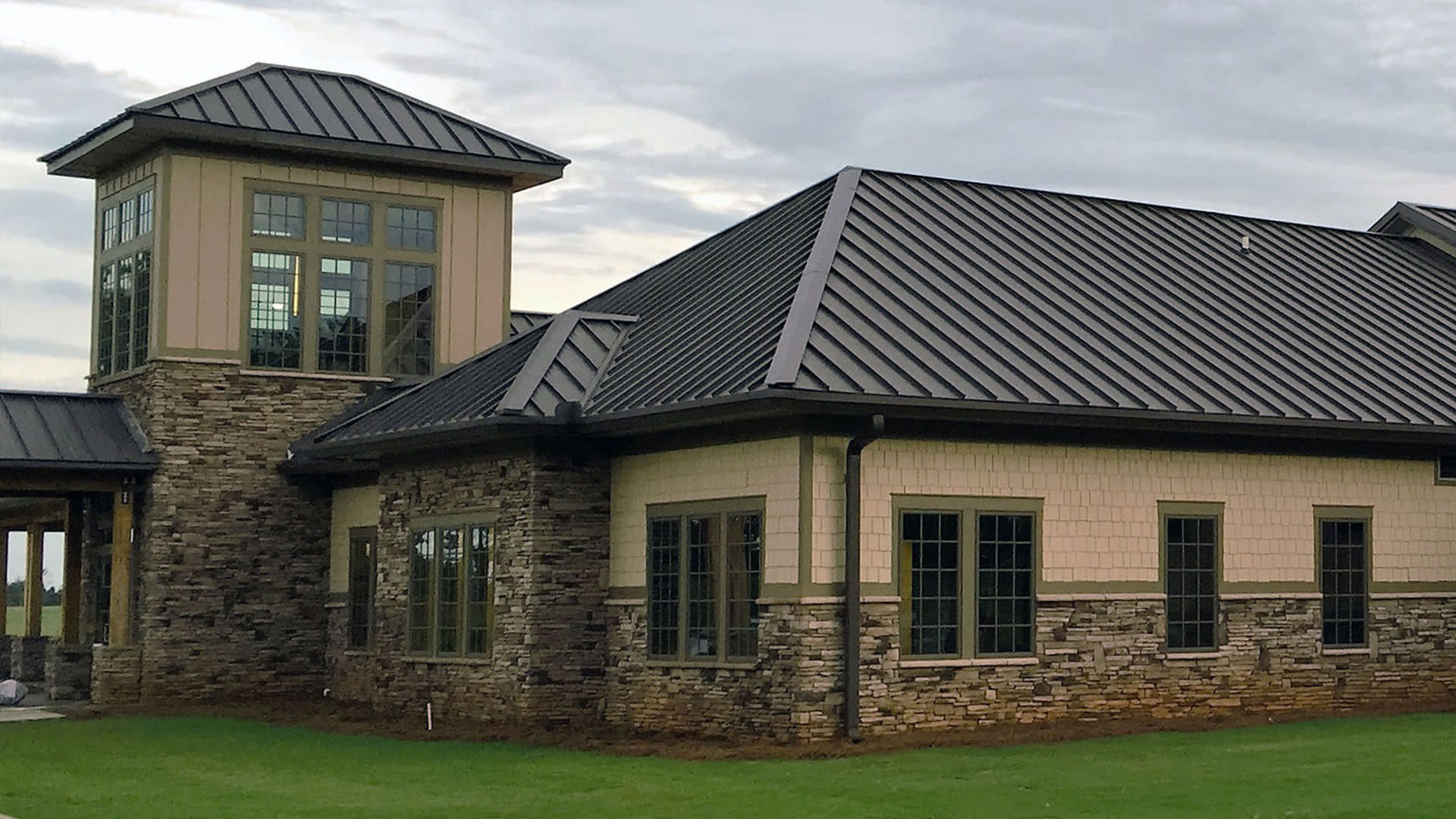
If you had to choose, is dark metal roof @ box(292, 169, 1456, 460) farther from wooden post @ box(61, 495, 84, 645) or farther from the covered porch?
wooden post @ box(61, 495, 84, 645)

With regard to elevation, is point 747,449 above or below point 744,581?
above

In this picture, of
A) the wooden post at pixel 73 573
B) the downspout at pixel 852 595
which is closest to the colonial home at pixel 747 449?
the downspout at pixel 852 595

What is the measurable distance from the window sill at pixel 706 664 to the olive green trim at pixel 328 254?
10438mm

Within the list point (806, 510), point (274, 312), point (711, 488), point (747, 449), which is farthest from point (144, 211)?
point (806, 510)

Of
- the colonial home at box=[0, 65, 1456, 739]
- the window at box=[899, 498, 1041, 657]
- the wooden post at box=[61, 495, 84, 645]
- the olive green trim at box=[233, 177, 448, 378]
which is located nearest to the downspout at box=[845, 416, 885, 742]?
the colonial home at box=[0, 65, 1456, 739]

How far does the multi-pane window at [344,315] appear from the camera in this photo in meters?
31.2

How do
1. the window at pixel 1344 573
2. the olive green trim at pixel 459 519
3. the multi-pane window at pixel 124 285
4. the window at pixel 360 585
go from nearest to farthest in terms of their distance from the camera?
the window at pixel 1344 573, the olive green trim at pixel 459 519, the window at pixel 360 585, the multi-pane window at pixel 124 285

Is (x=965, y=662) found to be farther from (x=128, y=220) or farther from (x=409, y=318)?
(x=128, y=220)

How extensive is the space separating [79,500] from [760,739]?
17102 mm

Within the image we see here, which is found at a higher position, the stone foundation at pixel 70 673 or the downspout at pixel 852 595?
the downspout at pixel 852 595

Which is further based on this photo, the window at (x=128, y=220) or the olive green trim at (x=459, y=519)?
the window at (x=128, y=220)

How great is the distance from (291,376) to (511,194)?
482cm

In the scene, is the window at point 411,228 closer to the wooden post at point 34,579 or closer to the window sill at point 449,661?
the window sill at point 449,661

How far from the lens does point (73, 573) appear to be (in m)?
33.8
